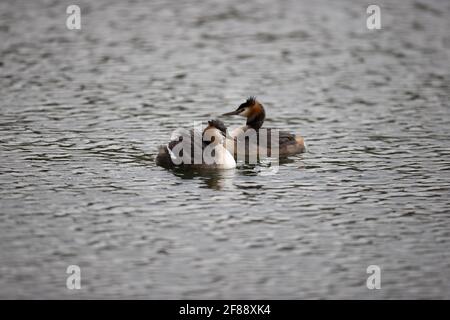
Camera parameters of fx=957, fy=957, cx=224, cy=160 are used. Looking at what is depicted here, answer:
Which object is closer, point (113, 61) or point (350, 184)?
point (350, 184)

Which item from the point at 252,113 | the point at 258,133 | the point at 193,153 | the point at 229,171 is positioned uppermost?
the point at 252,113

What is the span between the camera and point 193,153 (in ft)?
47.4

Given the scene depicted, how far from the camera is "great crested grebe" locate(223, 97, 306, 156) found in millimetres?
15346

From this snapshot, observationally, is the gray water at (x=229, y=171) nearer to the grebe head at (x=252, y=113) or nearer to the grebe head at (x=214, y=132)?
the grebe head at (x=214, y=132)

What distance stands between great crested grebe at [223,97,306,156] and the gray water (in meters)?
0.24

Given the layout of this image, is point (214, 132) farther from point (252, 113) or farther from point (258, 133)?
point (252, 113)

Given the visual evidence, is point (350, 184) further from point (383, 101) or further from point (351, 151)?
point (383, 101)

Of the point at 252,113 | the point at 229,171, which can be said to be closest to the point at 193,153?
the point at 229,171

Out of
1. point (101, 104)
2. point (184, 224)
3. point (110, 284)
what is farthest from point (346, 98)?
point (110, 284)

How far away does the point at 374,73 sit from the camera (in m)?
20.3

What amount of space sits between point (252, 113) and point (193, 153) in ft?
7.05

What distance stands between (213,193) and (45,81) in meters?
7.70
